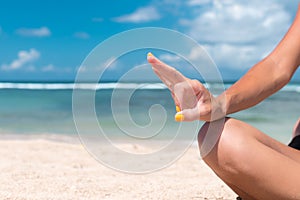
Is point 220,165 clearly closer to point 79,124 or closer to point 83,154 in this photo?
point 79,124

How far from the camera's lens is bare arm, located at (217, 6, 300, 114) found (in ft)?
4.78

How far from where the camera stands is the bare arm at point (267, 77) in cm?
146

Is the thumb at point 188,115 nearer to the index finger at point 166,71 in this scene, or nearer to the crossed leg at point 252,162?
the index finger at point 166,71

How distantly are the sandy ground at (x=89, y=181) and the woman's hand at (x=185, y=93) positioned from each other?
1.28m

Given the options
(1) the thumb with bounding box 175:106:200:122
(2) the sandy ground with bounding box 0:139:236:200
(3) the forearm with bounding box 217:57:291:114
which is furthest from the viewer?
(2) the sandy ground with bounding box 0:139:236:200

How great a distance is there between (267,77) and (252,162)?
1.15 feet

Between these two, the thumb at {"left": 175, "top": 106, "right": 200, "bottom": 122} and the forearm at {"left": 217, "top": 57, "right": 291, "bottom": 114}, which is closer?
the thumb at {"left": 175, "top": 106, "right": 200, "bottom": 122}

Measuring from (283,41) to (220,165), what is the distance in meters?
0.61

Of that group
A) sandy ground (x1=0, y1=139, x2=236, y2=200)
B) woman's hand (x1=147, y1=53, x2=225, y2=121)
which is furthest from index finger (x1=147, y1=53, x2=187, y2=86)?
sandy ground (x1=0, y1=139, x2=236, y2=200)

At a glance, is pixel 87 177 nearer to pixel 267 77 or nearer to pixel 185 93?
pixel 267 77

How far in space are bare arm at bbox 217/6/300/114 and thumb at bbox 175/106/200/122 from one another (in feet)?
0.43

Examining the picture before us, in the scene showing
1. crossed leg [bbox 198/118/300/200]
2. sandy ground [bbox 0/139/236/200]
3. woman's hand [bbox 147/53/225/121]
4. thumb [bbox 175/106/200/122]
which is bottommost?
sandy ground [bbox 0/139/236/200]

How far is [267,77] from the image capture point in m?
1.61

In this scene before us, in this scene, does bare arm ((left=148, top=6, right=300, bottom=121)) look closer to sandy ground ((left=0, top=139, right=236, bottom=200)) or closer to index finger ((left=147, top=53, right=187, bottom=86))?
index finger ((left=147, top=53, right=187, bottom=86))
